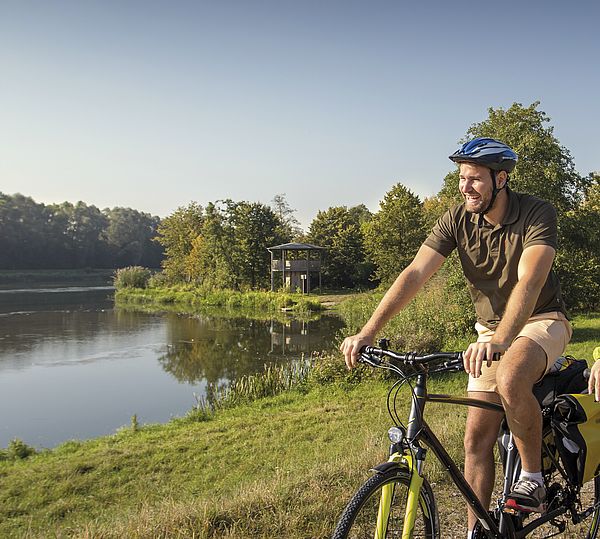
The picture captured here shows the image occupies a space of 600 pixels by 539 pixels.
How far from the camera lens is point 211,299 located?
3866cm

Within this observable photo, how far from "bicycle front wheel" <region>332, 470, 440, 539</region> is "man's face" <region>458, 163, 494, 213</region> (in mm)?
1202

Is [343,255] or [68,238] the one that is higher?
[68,238]

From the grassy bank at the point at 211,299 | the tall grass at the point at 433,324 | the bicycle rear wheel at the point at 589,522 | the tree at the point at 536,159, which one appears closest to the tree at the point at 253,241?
the grassy bank at the point at 211,299

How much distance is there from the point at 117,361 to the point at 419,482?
56.3ft

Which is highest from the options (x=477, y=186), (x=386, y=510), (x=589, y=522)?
(x=477, y=186)

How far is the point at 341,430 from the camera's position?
8859mm

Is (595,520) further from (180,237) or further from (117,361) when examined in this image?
(180,237)

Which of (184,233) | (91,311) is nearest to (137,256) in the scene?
(184,233)

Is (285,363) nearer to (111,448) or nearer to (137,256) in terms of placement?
(111,448)

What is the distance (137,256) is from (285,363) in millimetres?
75629

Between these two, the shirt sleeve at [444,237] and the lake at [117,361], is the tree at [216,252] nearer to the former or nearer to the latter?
the lake at [117,361]

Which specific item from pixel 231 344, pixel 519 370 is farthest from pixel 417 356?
pixel 231 344

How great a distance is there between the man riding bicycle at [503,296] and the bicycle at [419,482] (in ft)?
0.35

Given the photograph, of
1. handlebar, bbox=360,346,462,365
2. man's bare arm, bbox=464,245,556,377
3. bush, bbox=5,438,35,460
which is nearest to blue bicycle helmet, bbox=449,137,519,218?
man's bare arm, bbox=464,245,556,377
